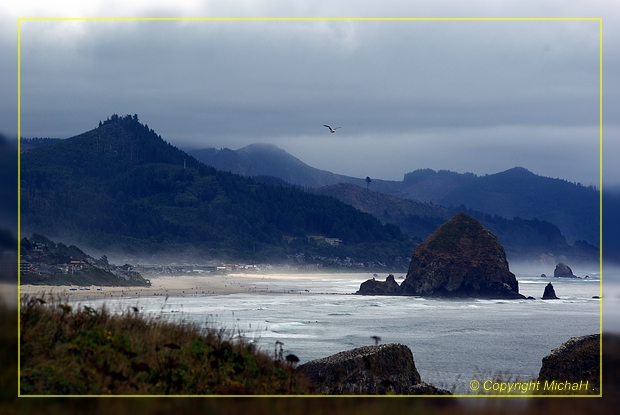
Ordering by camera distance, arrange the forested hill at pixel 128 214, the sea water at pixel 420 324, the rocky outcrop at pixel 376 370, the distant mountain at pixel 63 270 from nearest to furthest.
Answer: the rocky outcrop at pixel 376 370
the sea water at pixel 420 324
the distant mountain at pixel 63 270
the forested hill at pixel 128 214

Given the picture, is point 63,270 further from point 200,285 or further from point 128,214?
point 128,214

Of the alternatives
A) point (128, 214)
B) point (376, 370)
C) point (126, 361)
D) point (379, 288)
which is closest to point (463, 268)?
point (379, 288)

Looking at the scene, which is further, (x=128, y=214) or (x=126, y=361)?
(x=128, y=214)

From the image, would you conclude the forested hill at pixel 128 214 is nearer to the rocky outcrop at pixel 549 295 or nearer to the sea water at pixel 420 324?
the sea water at pixel 420 324

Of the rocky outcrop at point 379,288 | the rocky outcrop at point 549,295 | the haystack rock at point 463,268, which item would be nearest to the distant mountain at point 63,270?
the rocky outcrop at point 379,288

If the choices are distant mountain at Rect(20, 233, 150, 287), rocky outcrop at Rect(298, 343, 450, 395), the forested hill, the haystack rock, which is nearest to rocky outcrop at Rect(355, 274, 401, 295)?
the haystack rock

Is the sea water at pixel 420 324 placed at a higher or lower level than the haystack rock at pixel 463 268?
lower

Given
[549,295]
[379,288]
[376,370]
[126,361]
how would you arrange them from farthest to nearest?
[379,288], [549,295], [376,370], [126,361]

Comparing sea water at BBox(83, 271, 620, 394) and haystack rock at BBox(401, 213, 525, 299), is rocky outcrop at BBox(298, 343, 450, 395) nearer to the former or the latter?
sea water at BBox(83, 271, 620, 394)
